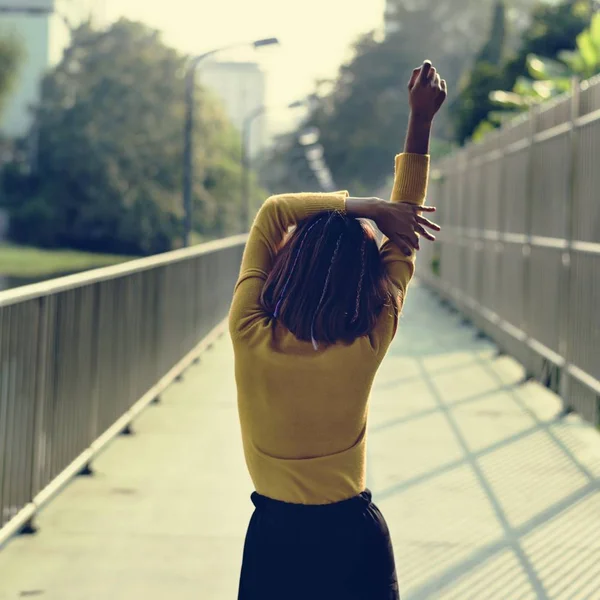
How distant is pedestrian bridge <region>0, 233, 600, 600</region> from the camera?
18.8 ft

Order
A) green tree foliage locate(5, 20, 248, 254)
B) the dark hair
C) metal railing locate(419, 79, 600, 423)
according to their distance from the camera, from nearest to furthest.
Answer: the dark hair < metal railing locate(419, 79, 600, 423) < green tree foliage locate(5, 20, 248, 254)

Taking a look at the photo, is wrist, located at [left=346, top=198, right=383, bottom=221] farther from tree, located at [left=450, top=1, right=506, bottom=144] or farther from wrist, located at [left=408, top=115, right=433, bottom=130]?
tree, located at [left=450, top=1, right=506, bottom=144]

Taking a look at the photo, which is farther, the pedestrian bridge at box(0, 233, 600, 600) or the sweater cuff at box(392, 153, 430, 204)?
the pedestrian bridge at box(0, 233, 600, 600)

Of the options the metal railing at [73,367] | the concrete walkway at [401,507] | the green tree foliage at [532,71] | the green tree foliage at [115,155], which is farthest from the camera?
the green tree foliage at [115,155]

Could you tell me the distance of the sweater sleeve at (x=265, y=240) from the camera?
2.83 m

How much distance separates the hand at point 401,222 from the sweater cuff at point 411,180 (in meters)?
0.10

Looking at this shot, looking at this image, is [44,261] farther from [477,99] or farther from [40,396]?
[40,396]

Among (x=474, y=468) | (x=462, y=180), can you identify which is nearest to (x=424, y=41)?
(x=462, y=180)

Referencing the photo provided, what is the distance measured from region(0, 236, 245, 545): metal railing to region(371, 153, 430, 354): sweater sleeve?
2998 millimetres

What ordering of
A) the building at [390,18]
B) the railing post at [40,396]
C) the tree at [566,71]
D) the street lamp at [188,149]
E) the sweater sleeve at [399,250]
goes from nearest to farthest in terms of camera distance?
1. the sweater sleeve at [399,250]
2. the railing post at [40,396]
3. the tree at [566,71]
4. the street lamp at [188,149]
5. the building at [390,18]

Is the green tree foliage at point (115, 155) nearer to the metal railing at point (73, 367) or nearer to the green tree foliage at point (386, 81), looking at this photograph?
the green tree foliage at point (386, 81)

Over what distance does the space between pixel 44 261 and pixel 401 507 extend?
205 ft

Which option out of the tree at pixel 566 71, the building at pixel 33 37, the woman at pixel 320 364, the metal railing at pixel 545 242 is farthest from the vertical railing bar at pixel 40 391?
the building at pixel 33 37

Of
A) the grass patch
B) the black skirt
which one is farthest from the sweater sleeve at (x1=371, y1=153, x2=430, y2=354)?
the grass patch
